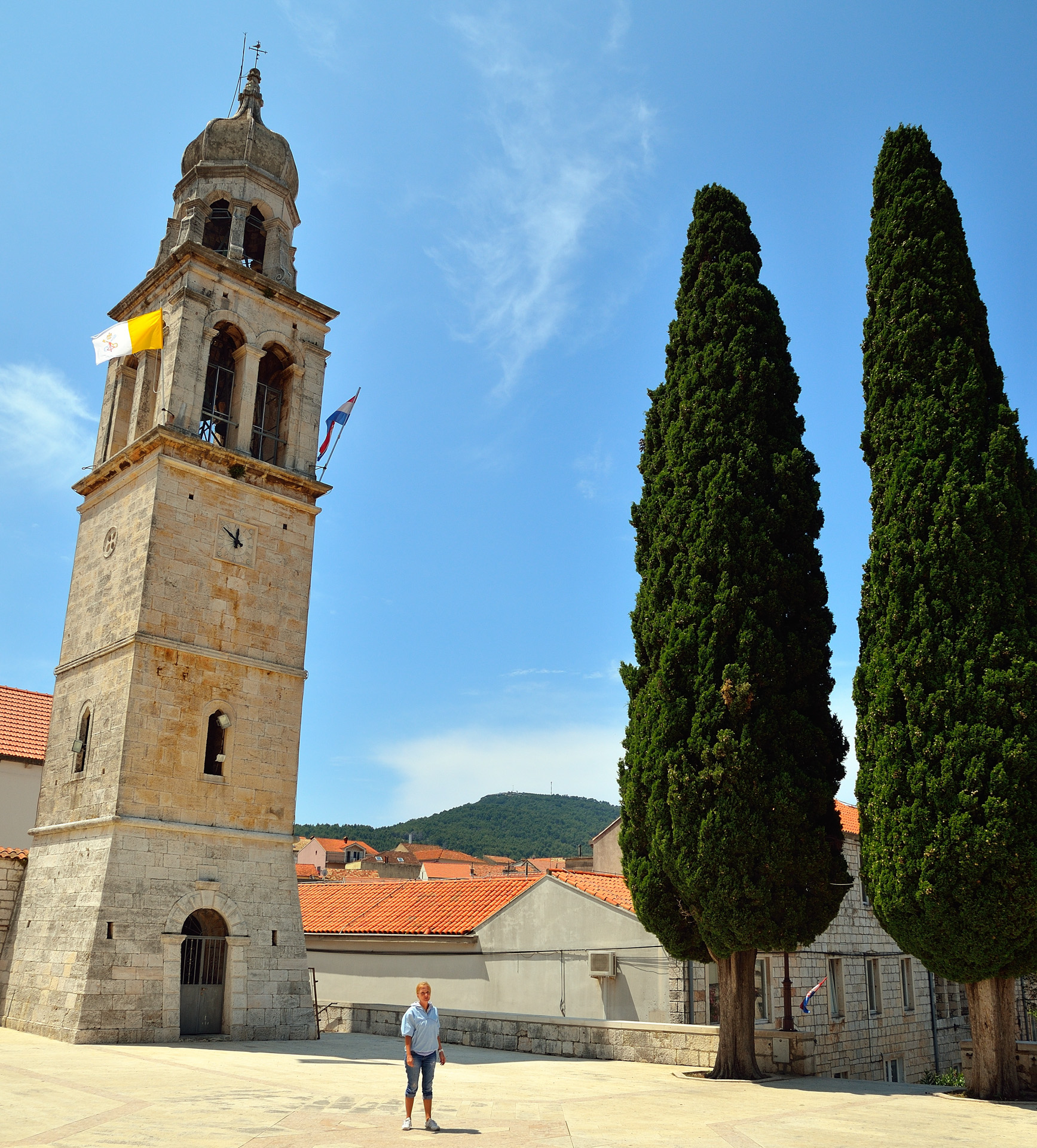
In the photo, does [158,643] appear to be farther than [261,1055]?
Yes

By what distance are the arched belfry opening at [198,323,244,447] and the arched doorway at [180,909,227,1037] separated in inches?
369

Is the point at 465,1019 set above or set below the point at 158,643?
below

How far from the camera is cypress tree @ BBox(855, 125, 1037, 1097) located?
992cm

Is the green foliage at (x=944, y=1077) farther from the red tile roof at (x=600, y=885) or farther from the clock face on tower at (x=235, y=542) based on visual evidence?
the clock face on tower at (x=235, y=542)

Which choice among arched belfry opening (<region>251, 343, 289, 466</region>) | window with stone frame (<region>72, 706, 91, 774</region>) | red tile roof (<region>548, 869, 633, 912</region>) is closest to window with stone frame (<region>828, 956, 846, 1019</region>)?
red tile roof (<region>548, 869, 633, 912</region>)

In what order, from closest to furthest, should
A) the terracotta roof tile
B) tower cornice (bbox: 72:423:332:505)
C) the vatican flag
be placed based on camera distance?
1. tower cornice (bbox: 72:423:332:505)
2. the vatican flag
3. the terracotta roof tile

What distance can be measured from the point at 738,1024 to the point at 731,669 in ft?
14.6

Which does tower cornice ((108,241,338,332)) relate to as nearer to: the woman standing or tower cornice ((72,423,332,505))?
tower cornice ((72,423,332,505))

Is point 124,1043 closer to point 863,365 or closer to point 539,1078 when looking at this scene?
point 539,1078

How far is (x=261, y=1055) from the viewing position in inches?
520

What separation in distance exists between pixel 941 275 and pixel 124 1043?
15.8m

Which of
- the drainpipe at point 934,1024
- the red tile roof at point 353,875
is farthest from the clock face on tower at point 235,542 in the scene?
the red tile roof at point 353,875

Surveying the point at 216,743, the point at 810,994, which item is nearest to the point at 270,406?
the point at 216,743

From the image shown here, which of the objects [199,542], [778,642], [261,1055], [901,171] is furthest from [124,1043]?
[901,171]
